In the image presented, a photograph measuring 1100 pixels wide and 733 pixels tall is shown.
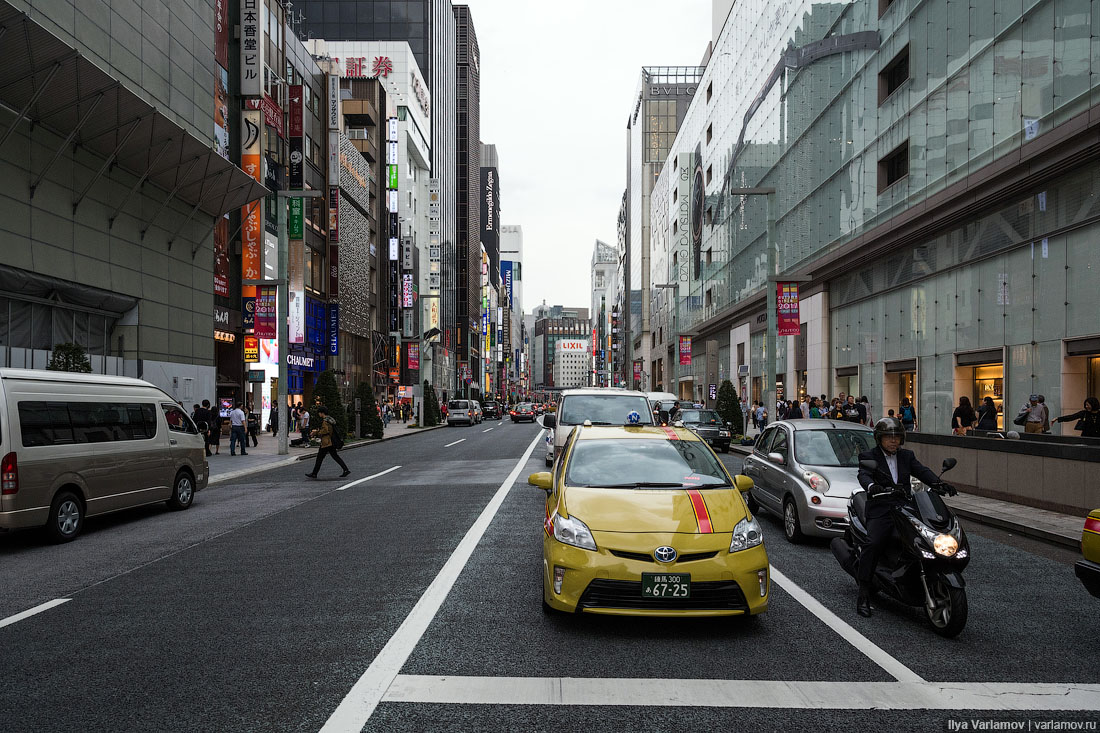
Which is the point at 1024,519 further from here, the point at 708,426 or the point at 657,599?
the point at 708,426

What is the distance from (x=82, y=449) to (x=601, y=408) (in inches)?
338

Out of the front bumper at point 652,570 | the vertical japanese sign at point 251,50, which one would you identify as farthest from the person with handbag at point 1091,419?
the vertical japanese sign at point 251,50

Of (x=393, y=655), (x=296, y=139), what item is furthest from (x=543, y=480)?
(x=296, y=139)

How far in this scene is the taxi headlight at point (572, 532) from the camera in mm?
5848

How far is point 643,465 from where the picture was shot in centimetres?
723

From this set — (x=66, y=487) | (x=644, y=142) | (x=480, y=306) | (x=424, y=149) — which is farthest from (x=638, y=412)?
(x=480, y=306)

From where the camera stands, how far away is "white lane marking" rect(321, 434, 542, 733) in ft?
13.7

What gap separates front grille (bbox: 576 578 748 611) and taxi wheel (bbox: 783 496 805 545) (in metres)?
4.30

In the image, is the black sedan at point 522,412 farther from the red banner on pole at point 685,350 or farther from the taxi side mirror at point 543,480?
the taxi side mirror at point 543,480

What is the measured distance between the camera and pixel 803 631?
19.4 feet

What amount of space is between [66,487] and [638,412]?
9057 millimetres

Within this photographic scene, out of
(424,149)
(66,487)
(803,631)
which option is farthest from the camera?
(424,149)

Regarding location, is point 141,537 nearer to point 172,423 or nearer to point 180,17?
point 172,423

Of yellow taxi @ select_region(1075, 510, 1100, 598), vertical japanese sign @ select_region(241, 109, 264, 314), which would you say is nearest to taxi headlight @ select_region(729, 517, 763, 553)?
yellow taxi @ select_region(1075, 510, 1100, 598)
